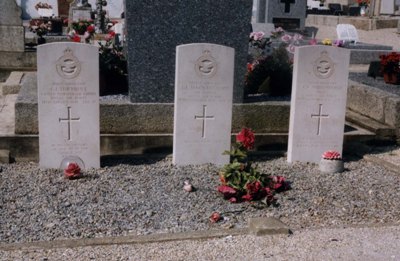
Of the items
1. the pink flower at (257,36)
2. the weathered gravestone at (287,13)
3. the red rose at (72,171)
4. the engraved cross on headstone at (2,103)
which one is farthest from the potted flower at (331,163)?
the weathered gravestone at (287,13)

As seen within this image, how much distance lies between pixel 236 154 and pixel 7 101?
4.51 m

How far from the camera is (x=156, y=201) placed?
202 inches

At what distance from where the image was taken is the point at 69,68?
567 centimetres

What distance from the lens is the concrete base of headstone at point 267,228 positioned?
14.7ft

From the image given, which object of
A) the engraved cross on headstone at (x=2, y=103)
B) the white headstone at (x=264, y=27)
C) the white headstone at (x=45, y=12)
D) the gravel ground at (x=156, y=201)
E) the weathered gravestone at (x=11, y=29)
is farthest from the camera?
the white headstone at (x=45, y=12)

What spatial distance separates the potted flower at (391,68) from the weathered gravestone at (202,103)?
4160 mm

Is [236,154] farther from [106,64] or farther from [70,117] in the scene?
[106,64]

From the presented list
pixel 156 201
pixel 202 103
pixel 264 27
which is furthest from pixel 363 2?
pixel 156 201

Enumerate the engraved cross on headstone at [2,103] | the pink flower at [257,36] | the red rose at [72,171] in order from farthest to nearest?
the pink flower at [257,36] → the engraved cross on headstone at [2,103] → the red rose at [72,171]

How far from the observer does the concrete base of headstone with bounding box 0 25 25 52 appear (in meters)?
11.6

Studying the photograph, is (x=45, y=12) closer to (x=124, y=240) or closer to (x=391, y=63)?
(x=391, y=63)

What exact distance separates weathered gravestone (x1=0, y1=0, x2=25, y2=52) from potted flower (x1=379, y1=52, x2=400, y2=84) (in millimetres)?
6830

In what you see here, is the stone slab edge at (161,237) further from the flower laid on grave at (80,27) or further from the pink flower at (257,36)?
the flower laid on grave at (80,27)

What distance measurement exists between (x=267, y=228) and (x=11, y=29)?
8729mm
